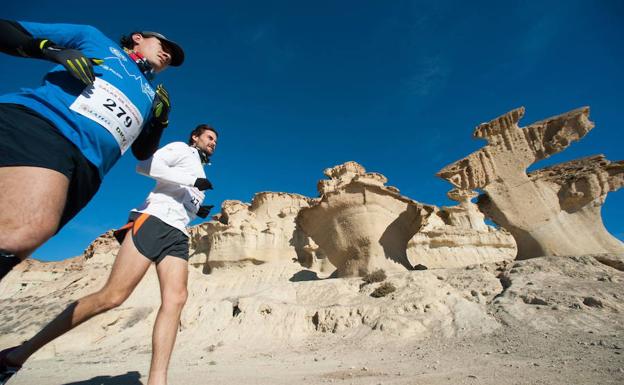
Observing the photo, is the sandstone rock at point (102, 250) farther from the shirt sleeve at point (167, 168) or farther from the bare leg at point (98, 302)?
the shirt sleeve at point (167, 168)

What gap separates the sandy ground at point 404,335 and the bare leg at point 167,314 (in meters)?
1.34

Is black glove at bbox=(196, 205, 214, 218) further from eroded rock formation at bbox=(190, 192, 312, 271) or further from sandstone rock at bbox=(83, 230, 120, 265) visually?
sandstone rock at bbox=(83, 230, 120, 265)

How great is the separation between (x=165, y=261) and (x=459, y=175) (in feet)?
31.7

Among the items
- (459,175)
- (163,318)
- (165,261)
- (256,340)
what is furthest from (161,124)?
(459,175)

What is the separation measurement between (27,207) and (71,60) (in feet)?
2.12

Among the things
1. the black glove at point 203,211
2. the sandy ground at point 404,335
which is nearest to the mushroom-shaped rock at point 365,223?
the sandy ground at point 404,335

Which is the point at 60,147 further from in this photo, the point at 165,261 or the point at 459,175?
the point at 459,175

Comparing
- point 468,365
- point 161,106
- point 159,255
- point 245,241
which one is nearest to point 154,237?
point 159,255

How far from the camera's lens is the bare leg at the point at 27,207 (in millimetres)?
1115

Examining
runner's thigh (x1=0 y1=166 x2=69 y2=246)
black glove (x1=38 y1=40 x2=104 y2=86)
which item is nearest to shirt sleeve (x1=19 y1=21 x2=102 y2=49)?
black glove (x1=38 y1=40 x2=104 y2=86)

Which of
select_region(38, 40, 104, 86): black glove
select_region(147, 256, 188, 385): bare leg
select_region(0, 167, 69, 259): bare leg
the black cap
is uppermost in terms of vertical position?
the black cap

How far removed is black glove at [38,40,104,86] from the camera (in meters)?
1.34

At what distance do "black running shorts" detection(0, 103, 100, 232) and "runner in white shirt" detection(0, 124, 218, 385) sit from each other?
0.85m

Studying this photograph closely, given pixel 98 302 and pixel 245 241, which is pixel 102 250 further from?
pixel 98 302
